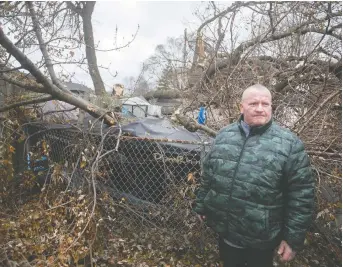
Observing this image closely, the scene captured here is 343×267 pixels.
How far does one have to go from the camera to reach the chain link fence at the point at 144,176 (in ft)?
9.77

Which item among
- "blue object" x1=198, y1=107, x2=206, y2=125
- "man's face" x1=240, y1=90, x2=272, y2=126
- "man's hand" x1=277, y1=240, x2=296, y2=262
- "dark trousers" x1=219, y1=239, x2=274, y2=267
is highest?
"man's face" x1=240, y1=90, x2=272, y2=126

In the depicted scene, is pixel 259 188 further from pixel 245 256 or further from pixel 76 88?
pixel 76 88

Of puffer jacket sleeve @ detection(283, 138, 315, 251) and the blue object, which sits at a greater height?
the blue object

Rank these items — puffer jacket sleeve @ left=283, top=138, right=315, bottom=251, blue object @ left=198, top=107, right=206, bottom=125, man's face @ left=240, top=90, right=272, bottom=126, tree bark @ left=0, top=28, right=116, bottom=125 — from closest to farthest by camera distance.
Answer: puffer jacket sleeve @ left=283, top=138, right=315, bottom=251, man's face @ left=240, top=90, right=272, bottom=126, tree bark @ left=0, top=28, right=116, bottom=125, blue object @ left=198, top=107, right=206, bottom=125

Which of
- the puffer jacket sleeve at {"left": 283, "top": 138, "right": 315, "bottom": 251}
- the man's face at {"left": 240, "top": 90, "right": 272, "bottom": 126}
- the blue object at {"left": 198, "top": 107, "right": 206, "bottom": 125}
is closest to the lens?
the puffer jacket sleeve at {"left": 283, "top": 138, "right": 315, "bottom": 251}

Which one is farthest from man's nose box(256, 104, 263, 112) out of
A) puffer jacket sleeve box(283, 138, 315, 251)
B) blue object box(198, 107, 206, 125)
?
blue object box(198, 107, 206, 125)

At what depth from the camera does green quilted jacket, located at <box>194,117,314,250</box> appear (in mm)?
1747

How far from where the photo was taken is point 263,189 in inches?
70.0

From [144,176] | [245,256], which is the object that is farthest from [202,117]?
[245,256]

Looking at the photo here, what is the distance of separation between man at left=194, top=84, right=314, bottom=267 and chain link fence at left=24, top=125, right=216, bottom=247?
89cm

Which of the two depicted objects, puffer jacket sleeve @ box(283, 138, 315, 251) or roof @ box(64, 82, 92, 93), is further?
roof @ box(64, 82, 92, 93)

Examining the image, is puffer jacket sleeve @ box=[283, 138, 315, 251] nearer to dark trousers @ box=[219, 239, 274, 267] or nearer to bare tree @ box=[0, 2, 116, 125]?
dark trousers @ box=[219, 239, 274, 267]

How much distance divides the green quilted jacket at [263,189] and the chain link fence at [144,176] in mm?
907

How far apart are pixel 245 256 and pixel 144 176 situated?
5.40ft
